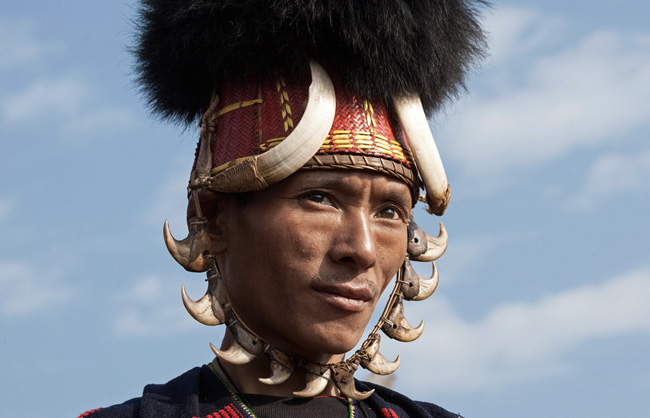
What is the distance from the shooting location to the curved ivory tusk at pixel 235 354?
4.72m

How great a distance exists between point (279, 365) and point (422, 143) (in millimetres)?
1333

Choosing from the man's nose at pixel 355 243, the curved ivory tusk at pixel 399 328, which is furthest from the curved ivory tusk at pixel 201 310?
the curved ivory tusk at pixel 399 328

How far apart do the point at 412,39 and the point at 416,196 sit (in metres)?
0.83

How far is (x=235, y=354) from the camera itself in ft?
15.7

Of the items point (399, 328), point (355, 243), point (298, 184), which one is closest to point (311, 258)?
point (355, 243)

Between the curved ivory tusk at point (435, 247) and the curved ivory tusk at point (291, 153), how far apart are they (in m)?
1.11

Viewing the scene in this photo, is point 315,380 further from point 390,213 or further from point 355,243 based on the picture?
point 390,213

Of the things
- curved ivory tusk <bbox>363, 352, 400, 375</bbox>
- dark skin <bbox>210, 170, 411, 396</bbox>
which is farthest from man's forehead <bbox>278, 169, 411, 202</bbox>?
curved ivory tusk <bbox>363, 352, 400, 375</bbox>

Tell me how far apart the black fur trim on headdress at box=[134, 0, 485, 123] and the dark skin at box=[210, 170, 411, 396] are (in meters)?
0.57

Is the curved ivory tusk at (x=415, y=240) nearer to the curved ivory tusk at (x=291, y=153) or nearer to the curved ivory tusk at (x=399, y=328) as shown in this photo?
the curved ivory tusk at (x=399, y=328)

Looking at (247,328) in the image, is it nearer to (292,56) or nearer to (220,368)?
(220,368)

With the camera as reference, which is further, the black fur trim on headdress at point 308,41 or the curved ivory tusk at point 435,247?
the curved ivory tusk at point 435,247

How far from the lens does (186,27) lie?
5.00 meters

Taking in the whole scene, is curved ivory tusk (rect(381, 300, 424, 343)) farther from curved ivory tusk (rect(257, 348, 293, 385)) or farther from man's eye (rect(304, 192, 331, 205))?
man's eye (rect(304, 192, 331, 205))
